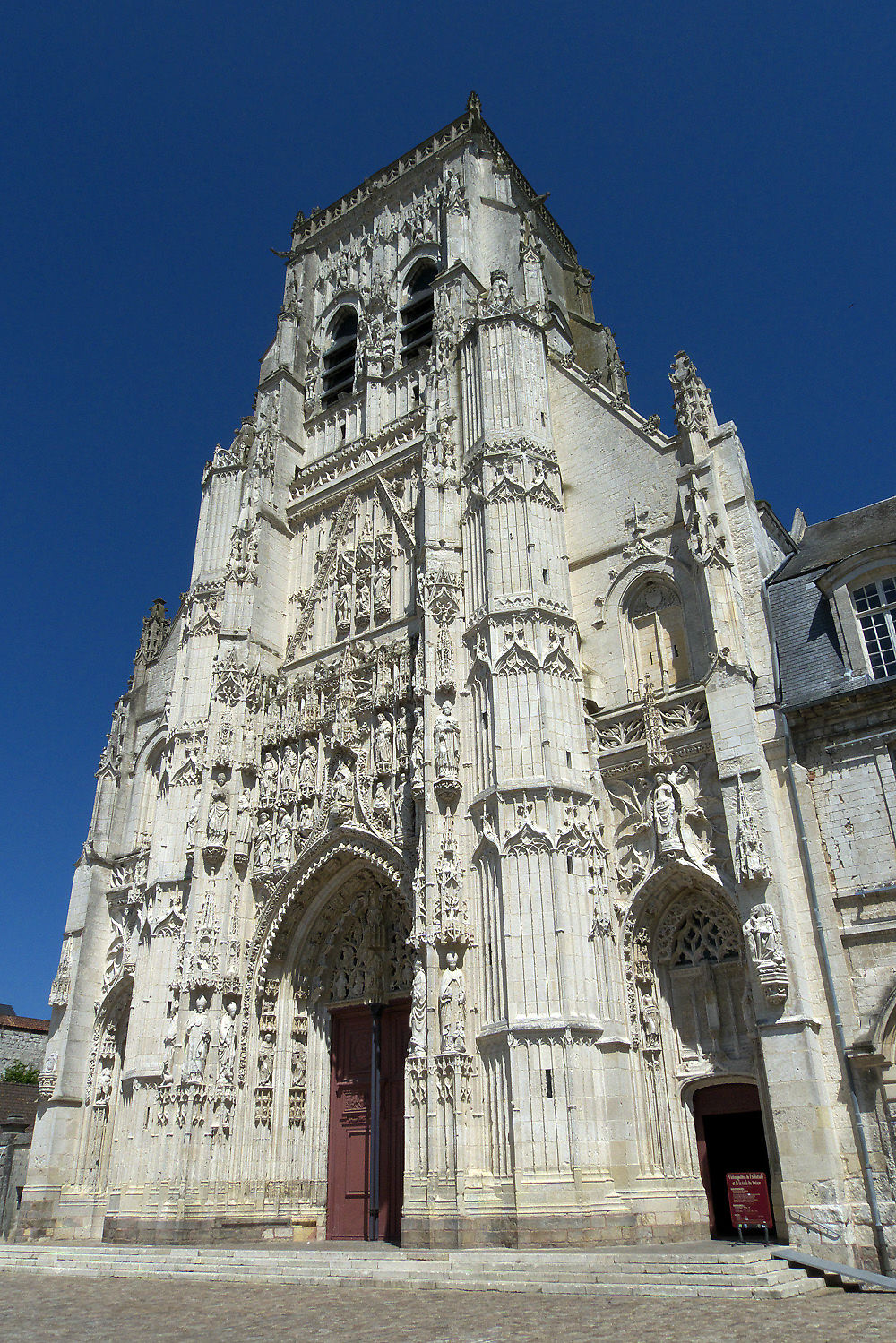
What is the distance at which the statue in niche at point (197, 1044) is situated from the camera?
17.1 m

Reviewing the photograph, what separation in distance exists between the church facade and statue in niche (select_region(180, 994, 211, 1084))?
84 millimetres

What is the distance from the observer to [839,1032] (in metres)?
12.7

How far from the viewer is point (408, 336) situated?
973 inches

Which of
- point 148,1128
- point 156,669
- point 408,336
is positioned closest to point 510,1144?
point 148,1128

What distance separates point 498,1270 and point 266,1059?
7798 millimetres

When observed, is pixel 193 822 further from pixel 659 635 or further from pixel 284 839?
pixel 659 635

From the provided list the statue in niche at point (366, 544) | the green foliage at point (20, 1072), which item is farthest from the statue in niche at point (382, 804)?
the green foliage at point (20, 1072)

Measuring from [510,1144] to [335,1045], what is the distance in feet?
19.4

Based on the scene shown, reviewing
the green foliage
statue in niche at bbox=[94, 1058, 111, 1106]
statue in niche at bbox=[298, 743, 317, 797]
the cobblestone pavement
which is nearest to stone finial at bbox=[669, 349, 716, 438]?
statue in niche at bbox=[298, 743, 317, 797]

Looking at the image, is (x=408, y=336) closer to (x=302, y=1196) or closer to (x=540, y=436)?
(x=540, y=436)

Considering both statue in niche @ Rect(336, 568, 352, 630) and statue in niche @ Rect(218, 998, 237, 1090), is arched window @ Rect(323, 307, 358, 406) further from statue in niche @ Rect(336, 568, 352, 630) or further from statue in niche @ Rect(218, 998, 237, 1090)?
statue in niche @ Rect(218, 998, 237, 1090)

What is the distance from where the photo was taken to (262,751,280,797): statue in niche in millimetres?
19875

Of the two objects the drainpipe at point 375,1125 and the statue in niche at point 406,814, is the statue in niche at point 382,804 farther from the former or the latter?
the drainpipe at point 375,1125

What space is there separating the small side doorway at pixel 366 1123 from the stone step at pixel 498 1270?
3.11 metres
